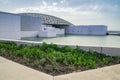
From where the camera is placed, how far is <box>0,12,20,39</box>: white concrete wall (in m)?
26.1

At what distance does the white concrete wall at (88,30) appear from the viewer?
198ft

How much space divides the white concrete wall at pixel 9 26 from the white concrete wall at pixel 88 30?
38371 millimetres

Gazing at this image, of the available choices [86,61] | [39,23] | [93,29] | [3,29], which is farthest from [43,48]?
[93,29]

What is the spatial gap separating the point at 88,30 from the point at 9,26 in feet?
136

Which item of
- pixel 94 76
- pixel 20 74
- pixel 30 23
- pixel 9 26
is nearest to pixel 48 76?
pixel 20 74

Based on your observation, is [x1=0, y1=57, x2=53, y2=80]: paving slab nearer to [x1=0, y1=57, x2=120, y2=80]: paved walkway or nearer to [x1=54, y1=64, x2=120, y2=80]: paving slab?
[x1=0, y1=57, x2=120, y2=80]: paved walkway

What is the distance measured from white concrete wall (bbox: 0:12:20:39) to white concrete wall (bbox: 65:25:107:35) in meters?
38.4

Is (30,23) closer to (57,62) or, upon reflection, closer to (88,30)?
(88,30)

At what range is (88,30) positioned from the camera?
63906 millimetres

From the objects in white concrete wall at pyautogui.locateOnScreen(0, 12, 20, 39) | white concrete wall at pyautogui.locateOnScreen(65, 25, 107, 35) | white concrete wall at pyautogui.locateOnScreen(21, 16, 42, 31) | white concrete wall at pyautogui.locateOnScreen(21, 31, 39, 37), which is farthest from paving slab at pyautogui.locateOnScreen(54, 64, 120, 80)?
white concrete wall at pyautogui.locateOnScreen(65, 25, 107, 35)

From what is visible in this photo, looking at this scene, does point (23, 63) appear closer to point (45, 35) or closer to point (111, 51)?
point (111, 51)

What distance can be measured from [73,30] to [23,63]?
6225 cm

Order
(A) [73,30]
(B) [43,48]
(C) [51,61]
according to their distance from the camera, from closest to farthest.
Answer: (C) [51,61], (B) [43,48], (A) [73,30]

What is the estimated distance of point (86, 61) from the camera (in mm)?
4973
